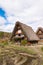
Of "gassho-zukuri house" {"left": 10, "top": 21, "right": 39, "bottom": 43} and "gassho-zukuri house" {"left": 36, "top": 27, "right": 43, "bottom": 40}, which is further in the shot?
"gassho-zukuri house" {"left": 36, "top": 27, "right": 43, "bottom": 40}

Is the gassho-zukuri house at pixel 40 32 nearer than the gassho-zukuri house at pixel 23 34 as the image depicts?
No

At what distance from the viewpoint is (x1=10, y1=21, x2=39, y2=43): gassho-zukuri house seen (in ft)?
67.1

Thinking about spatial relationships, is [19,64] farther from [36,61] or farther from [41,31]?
[41,31]

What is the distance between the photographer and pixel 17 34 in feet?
76.2

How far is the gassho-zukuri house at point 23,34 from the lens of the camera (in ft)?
67.1

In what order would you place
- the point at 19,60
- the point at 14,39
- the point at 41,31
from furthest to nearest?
1. the point at 41,31
2. the point at 14,39
3. the point at 19,60

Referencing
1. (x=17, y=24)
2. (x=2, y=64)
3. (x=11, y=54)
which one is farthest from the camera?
(x=17, y=24)

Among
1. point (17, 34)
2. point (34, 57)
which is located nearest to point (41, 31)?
point (17, 34)

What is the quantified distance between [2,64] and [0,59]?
44 cm

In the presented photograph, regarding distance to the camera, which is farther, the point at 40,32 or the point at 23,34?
the point at 40,32

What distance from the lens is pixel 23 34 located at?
2127cm

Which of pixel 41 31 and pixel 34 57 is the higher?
pixel 41 31

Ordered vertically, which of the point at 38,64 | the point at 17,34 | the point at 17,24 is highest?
the point at 17,24

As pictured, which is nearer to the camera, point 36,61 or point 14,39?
point 36,61
